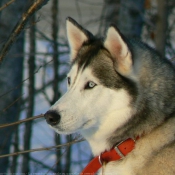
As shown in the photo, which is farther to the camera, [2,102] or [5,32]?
[2,102]

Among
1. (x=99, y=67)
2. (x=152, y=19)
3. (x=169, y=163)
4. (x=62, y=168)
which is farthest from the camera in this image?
(x=62, y=168)

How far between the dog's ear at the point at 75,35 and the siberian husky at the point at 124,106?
→ 295 mm

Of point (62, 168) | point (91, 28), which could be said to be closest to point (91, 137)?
point (62, 168)

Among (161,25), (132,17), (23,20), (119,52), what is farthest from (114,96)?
(161,25)

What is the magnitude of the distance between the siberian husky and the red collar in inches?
1.3

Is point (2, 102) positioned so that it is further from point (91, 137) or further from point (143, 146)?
point (143, 146)

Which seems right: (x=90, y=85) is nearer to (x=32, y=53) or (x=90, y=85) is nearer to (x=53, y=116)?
(x=53, y=116)

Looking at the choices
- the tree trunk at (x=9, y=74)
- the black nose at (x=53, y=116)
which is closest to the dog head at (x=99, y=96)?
Result: the black nose at (x=53, y=116)

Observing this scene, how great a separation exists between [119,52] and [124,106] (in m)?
0.38

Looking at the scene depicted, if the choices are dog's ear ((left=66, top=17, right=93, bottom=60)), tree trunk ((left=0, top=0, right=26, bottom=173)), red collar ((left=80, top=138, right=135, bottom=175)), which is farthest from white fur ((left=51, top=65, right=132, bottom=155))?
tree trunk ((left=0, top=0, right=26, bottom=173))

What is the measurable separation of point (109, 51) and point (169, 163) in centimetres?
90

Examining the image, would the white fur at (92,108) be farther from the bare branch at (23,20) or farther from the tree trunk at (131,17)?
the tree trunk at (131,17)

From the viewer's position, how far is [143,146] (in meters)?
3.73

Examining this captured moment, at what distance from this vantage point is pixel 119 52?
379cm
